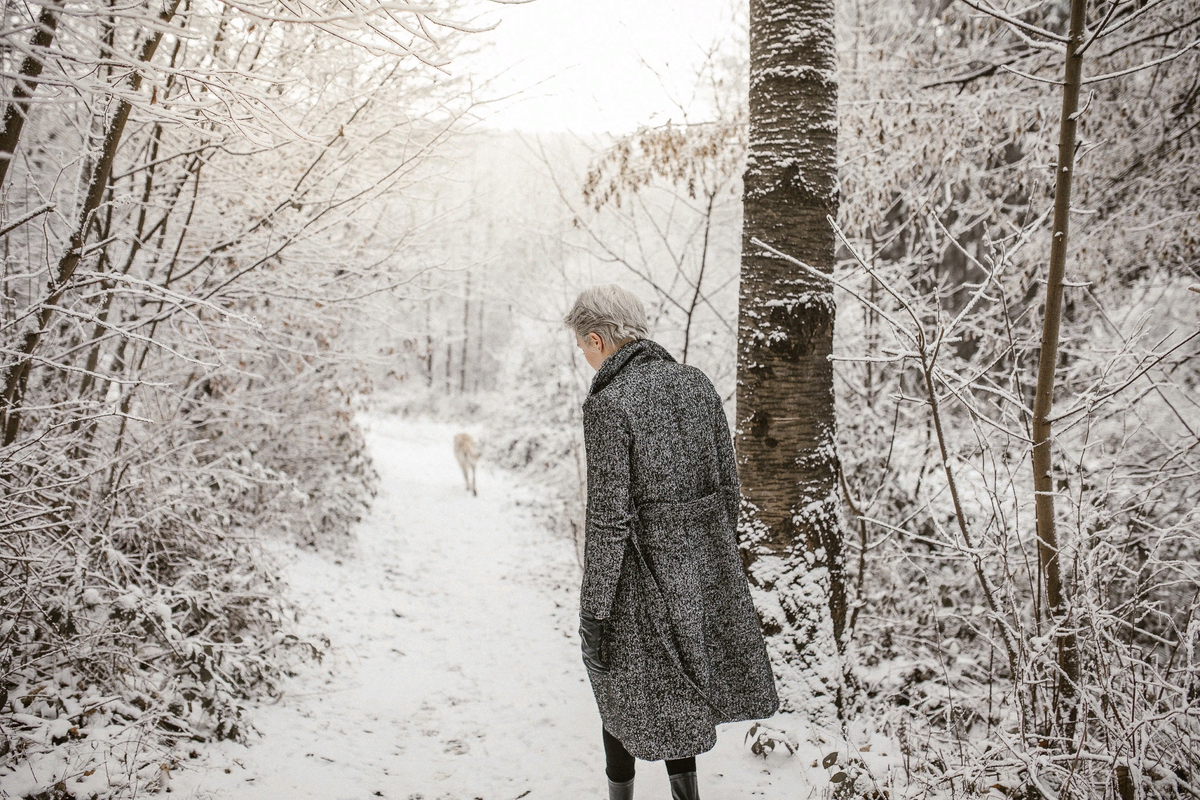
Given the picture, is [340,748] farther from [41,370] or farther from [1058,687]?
[1058,687]

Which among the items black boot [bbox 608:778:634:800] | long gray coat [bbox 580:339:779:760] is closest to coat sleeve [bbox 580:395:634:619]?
long gray coat [bbox 580:339:779:760]

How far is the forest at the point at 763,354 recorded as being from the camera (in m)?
2.17

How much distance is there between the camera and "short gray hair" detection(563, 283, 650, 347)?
86.8 inches

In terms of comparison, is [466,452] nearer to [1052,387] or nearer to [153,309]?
[153,309]

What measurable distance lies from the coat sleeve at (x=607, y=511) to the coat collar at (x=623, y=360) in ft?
0.42

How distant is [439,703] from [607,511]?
2.47 metres

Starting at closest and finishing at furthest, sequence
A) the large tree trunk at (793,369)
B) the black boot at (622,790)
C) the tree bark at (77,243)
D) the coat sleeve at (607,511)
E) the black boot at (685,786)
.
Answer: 1. the coat sleeve at (607,511)
2. the black boot at (685,786)
3. the black boot at (622,790)
4. the tree bark at (77,243)
5. the large tree trunk at (793,369)

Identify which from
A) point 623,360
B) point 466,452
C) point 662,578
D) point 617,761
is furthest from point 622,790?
point 466,452

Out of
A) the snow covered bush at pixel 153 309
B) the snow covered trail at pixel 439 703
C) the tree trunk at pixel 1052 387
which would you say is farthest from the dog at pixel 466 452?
the tree trunk at pixel 1052 387

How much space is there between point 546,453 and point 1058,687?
35.6 ft

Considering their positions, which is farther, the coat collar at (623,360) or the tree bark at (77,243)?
the tree bark at (77,243)

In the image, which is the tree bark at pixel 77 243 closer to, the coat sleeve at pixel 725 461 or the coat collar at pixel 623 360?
the coat collar at pixel 623 360

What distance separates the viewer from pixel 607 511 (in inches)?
78.7

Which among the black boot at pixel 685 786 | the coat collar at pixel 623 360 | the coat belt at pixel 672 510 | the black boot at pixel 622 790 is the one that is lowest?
the black boot at pixel 622 790
